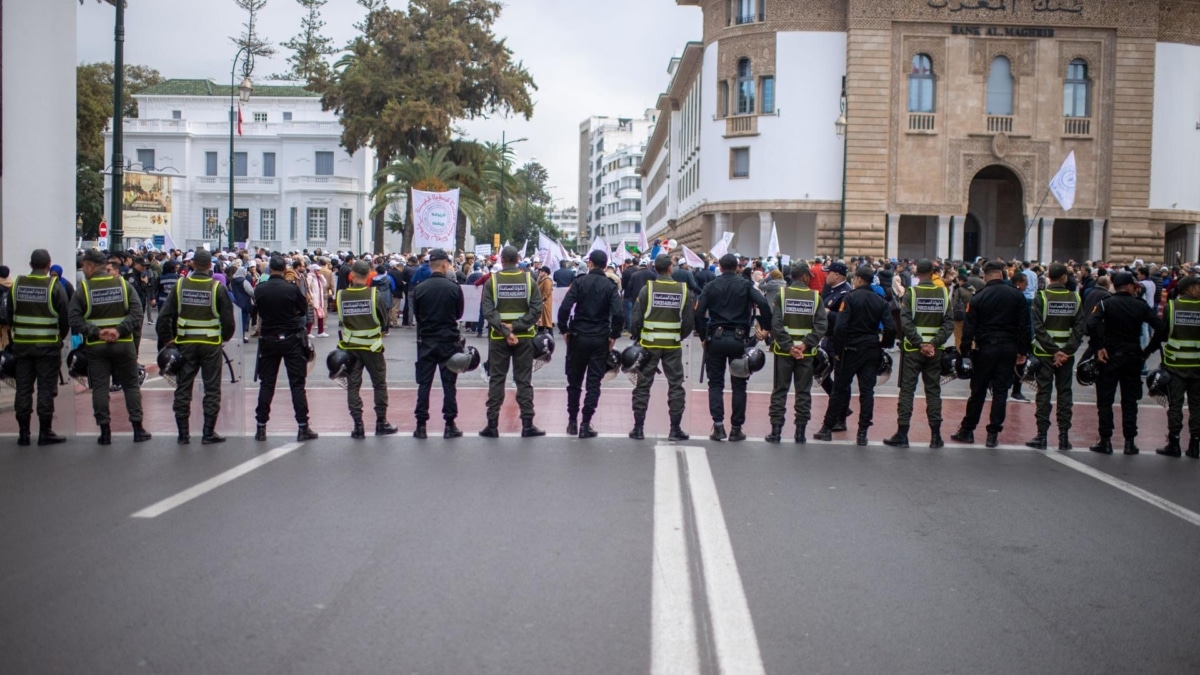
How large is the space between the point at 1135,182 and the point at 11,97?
44.2 metres

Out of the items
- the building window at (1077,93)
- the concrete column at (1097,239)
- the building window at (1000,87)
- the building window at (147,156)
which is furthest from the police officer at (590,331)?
the building window at (147,156)

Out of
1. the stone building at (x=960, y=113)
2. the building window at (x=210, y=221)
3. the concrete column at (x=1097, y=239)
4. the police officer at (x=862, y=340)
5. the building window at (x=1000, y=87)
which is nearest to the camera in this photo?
the police officer at (x=862, y=340)

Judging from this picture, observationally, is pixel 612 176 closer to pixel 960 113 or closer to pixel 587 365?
pixel 960 113

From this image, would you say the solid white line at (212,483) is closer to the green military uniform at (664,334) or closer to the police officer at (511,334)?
the police officer at (511,334)

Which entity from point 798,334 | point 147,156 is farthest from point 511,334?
point 147,156

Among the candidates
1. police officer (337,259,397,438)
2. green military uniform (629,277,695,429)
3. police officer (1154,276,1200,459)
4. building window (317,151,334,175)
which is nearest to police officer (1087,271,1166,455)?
police officer (1154,276,1200,459)

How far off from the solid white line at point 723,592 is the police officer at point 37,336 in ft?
20.8

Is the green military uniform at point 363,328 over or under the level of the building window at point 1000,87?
under

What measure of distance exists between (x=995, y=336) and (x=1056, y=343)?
650mm

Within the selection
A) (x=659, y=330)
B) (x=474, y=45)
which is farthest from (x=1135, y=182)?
(x=659, y=330)

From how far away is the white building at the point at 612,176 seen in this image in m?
137

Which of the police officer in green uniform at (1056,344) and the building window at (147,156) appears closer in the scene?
the police officer in green uniform at (1056,344)

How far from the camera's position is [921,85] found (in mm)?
47000

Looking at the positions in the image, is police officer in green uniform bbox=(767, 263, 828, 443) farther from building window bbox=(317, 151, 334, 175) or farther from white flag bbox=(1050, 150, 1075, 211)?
building window bbox=(317, 151, 334, 175)
